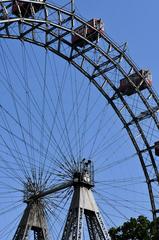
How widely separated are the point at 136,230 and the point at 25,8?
15.6 metres

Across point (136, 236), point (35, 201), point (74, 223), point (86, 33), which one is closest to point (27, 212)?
point (35, 201)

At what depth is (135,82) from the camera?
1324 inches

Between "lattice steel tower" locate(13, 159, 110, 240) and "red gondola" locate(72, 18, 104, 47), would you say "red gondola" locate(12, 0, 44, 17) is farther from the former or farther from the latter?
"lattice steel tower" locate(13, 159, 110, 240)

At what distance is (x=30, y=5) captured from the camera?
27125 millimetres

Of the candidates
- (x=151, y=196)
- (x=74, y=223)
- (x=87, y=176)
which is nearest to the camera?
(x=74, y=223)

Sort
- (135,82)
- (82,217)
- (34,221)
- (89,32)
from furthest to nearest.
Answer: (135,82) → (89,32) → (34,221) → (82,217)

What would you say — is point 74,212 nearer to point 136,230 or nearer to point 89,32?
point 136,230

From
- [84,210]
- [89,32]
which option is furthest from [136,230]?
[89,32]

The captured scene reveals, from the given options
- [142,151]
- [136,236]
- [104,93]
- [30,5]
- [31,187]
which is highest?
[30,5]

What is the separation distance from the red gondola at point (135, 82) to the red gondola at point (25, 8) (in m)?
8.00

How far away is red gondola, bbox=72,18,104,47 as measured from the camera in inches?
1222

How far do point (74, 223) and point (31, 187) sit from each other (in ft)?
11.5

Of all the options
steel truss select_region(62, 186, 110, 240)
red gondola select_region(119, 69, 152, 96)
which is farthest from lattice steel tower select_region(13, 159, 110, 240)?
red gondola select_region(119, 69, 152, 96)

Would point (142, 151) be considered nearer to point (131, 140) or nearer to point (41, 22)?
point (131, 140)
